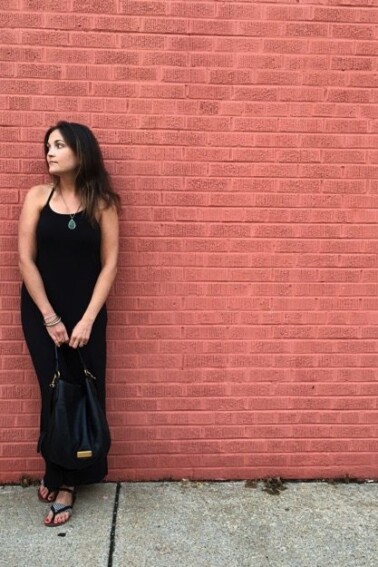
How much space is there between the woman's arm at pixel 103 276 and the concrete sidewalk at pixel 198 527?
932 millimetres

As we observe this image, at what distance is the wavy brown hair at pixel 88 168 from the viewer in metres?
3.02

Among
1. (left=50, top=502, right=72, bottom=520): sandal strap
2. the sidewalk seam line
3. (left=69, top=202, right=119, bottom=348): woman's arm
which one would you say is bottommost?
the sidewalk seam line

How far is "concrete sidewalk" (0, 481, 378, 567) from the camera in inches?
111

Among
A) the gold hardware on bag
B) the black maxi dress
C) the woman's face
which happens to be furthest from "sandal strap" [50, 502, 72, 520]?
the woman's face

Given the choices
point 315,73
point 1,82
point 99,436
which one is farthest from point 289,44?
point 99,436

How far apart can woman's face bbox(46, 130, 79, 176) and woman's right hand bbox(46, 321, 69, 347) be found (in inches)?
29.8

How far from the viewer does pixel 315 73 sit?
130 inches

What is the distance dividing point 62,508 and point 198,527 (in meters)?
0.71

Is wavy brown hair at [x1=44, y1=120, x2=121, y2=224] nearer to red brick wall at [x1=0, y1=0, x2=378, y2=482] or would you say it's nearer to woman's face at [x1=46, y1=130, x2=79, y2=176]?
woman's face at [x1=46, y1=130, x2=79, y2=176]

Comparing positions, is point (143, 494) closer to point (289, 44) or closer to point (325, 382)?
point (325, 382)

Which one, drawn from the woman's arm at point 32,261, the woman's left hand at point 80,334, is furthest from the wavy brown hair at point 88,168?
the woman's left hand at point 80,334

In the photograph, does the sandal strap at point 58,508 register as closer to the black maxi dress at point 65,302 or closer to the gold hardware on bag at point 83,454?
the black maxi dress at point 65,302

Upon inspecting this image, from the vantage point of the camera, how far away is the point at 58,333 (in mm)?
3035

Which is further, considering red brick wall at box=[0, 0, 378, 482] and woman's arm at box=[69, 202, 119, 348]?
red brick wall at box=[0, 0, 378, 482]
